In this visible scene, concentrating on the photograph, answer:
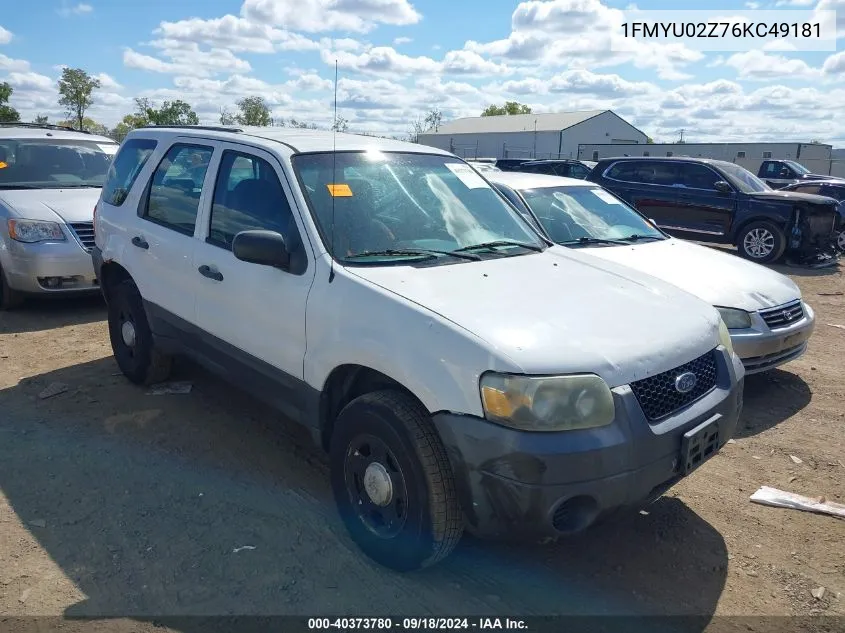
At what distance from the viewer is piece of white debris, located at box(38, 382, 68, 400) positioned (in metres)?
5.10

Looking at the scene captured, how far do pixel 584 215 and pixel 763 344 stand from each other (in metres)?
2.18

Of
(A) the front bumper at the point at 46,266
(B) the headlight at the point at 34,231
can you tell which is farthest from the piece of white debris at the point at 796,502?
(B) the headlight at the point at 34,231

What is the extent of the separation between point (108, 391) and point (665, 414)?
418 centimetres

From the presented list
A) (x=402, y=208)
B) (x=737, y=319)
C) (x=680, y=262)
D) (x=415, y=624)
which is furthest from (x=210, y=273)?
(x=680, y=262)

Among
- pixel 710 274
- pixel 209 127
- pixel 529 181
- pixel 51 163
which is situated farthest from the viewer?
pixel 51 163

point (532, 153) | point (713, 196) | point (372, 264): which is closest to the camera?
point (372, 264)

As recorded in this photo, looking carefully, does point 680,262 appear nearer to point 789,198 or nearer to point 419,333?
point 419,333

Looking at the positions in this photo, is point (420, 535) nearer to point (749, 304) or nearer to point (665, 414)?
point (665, 414)

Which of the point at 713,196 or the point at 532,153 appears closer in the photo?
the point at 713,196

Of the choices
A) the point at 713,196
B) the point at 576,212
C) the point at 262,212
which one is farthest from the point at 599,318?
the point at 713,196

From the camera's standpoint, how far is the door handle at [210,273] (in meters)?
3.85

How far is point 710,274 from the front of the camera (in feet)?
18.3

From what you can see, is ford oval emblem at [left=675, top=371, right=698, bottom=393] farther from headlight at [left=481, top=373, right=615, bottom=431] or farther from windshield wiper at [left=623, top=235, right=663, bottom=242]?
windshield wiper at [left=623, top=235, right=663, bottom=242]

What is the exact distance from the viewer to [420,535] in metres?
2.79
